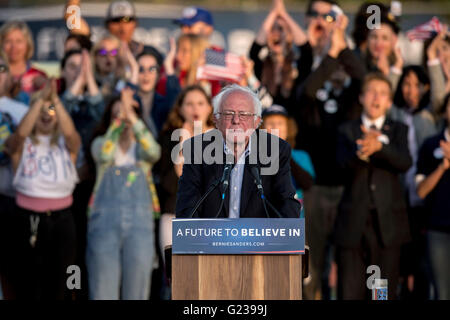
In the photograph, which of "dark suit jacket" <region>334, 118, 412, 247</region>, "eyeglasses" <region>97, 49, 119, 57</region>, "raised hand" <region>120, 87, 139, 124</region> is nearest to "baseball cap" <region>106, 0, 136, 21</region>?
"eyeglasses" <region>97, 49, 119, 57</region>

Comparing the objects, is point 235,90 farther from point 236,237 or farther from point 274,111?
point 274,111

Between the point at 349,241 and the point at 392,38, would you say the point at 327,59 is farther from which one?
the point at 349,241

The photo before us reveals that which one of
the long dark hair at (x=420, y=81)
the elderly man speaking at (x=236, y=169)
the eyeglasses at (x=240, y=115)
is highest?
the long dark hair at (x=420, y=81)

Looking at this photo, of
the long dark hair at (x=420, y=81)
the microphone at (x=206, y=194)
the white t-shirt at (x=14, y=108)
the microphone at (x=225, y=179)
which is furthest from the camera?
the long dark hair at (x=420, y=81)

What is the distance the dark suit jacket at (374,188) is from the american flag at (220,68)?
1.10 m

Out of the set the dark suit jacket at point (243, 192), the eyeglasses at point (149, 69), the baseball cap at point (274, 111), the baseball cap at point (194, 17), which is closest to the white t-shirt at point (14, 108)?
the eyeglasses at point (149, 69)

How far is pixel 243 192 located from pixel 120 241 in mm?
2793

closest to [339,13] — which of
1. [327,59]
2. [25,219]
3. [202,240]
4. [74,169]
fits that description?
[327,59]

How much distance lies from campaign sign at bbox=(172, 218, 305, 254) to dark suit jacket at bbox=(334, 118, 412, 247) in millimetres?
3344

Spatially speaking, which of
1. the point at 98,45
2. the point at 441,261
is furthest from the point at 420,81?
the point at 98,45

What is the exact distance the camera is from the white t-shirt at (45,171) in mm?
7211

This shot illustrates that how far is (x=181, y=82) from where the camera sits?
8281mm

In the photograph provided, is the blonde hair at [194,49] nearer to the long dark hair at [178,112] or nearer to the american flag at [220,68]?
the american flag at [220,68]

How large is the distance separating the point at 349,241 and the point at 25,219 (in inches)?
Result: 109
